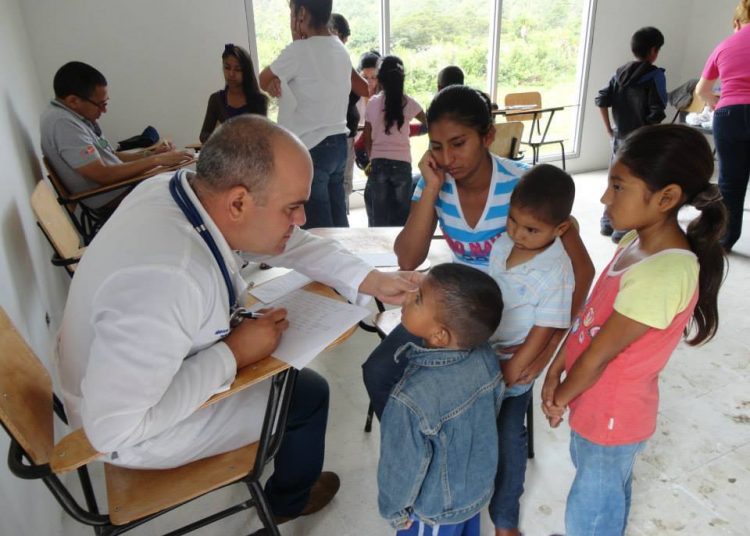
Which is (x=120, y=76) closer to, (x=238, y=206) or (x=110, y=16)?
(x=110, y=16)

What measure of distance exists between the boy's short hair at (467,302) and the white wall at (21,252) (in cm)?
107

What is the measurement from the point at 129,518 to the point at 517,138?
327 cm

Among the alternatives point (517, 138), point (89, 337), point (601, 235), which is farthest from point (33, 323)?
point (601, 235)

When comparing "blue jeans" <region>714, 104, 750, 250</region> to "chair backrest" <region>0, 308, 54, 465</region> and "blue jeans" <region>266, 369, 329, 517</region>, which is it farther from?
"chair backrest" <region>0, 308, 54, 465</region>

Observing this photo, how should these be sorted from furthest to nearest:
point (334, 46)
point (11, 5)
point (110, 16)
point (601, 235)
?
point (601, 235)
point (110, 16)
point (11, 5)
point (334, 46)

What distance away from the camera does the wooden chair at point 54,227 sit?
2018 millimetres

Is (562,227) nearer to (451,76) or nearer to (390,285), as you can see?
(390,285)

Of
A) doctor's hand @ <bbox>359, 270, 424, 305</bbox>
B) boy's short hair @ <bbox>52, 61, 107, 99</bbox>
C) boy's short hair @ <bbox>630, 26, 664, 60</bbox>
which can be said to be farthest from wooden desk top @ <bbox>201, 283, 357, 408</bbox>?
boy's short hair @ <bbox>630, 26, 664, 60</bbox>

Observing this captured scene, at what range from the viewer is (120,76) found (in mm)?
3984

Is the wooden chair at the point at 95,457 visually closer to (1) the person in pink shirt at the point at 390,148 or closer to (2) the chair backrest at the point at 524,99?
(1) the person in pink shirt at the point at 390,148

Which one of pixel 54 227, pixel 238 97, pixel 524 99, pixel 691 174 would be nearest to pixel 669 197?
pixel 691 174

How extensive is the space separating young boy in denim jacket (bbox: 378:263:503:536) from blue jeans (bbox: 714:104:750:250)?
108 inches

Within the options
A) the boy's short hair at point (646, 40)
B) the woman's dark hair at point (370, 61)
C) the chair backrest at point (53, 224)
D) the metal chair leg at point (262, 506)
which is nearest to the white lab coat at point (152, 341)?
the metal chair leg at point (262, 506)

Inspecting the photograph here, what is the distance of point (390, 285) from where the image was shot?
1427mm
